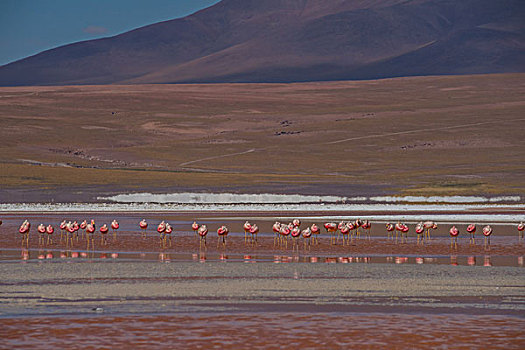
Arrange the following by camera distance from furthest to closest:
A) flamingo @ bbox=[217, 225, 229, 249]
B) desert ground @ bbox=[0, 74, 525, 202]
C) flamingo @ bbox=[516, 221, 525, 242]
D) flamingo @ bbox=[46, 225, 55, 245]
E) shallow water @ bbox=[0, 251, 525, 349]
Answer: desert ground @ bbox=[0, 74, 525, 202], flamingo @ bbox=[516, 221, 525, 242], flamingo @ bbox=[46, 225, 55, 245], flamingo @ bbox=[217, 225, 229, 249], shallow water @ bbox=[0, 251, 525, 349]

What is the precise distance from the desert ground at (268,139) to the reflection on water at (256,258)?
34805 millimetres

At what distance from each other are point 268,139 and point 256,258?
96.4 meters

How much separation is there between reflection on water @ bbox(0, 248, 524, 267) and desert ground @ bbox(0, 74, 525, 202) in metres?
34.8

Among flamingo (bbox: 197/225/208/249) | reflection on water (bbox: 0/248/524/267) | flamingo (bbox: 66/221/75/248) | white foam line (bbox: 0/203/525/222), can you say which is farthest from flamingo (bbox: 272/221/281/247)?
white foam line (bbox: 0/203/525/222)

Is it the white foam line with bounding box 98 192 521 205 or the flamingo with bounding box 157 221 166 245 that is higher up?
the white foam line with bounding box 98 192 521 205

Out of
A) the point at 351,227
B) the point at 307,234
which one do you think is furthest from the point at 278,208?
the point at 307,234

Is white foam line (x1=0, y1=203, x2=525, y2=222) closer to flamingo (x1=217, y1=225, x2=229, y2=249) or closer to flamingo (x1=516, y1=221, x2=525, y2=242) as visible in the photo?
flamingo (x1=516, y1=221, x2=525, y2=242)

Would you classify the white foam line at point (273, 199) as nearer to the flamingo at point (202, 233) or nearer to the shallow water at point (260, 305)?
the flamingo at point (202, 233)

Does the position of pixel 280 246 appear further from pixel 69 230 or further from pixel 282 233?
pixel 69 230

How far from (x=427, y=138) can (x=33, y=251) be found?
96193 millimetres

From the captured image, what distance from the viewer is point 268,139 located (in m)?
123

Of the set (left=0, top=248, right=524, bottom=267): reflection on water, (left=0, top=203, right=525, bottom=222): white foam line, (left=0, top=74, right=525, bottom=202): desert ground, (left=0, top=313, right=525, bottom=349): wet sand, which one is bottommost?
(left=0, top=313, right=525, bottom=349): wet sand

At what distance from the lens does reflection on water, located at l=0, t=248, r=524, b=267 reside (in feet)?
85.1

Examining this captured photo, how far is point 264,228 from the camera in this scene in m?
40.5
